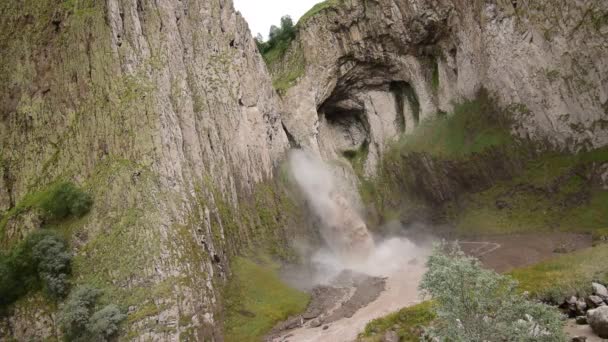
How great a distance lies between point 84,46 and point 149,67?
8.02 metres

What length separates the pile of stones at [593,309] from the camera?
1859 cm

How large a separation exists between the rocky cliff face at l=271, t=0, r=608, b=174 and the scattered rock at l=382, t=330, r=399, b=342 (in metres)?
38.2

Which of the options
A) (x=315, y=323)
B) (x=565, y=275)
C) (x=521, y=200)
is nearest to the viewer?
(x=565, y=275)

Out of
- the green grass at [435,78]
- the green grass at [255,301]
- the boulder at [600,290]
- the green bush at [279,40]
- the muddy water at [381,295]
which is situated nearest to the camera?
the boulder at [600,290]

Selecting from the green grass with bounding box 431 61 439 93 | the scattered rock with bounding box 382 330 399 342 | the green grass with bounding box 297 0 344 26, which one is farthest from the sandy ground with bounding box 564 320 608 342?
the green grass with bounding box 297 0 344 26

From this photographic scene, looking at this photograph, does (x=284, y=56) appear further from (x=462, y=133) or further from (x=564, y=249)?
(x=564, y=249)

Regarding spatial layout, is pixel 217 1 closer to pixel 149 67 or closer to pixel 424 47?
pixel 149 67

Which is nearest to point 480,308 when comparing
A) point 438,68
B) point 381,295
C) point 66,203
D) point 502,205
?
point 381,295

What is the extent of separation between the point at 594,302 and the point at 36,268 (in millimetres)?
41010

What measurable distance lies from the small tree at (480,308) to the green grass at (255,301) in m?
21.4

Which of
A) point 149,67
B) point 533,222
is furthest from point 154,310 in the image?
point 533,222

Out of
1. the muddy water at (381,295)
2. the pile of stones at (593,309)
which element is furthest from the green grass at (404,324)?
the pile of stones at (593,309)

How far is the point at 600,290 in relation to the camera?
22.8 meters

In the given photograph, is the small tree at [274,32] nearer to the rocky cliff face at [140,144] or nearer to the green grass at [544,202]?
the rocky cliff face at [140,144]
